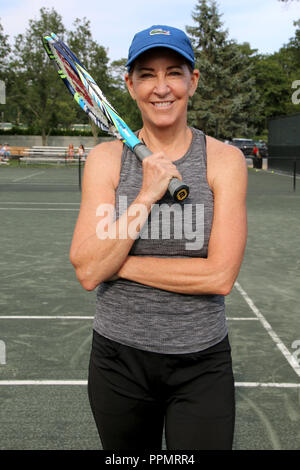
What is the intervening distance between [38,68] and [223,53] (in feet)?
62.6

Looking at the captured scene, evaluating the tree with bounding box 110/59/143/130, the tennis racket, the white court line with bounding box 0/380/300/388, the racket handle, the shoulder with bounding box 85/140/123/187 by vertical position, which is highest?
the tree with bounding box 110/59/143/130

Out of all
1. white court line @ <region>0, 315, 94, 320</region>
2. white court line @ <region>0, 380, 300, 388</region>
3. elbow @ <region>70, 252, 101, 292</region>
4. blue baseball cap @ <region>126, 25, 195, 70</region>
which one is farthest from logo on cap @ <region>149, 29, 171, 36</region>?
white court line @ <region>0, 315, 94, 320</region>

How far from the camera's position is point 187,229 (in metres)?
2.07

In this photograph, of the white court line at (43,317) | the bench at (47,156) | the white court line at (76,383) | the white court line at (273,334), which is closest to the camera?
the white court line at (76,383)

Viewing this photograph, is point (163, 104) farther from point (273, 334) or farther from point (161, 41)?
point (273, 334)

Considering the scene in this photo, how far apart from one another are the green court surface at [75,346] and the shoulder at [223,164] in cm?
226

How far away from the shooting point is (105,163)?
214 cm

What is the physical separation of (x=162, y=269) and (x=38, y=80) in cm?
5640

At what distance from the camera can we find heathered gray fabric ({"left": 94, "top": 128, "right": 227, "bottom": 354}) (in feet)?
6.63

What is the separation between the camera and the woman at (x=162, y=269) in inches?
78.7

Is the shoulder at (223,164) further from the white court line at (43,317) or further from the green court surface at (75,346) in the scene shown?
the white court line at (43,317)

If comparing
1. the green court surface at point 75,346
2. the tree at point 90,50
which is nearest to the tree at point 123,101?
the tree at point 90,50

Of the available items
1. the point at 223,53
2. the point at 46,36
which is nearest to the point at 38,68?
the point at 223,53

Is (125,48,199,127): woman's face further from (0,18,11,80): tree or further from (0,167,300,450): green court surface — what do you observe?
(0,18,11,80): tree
